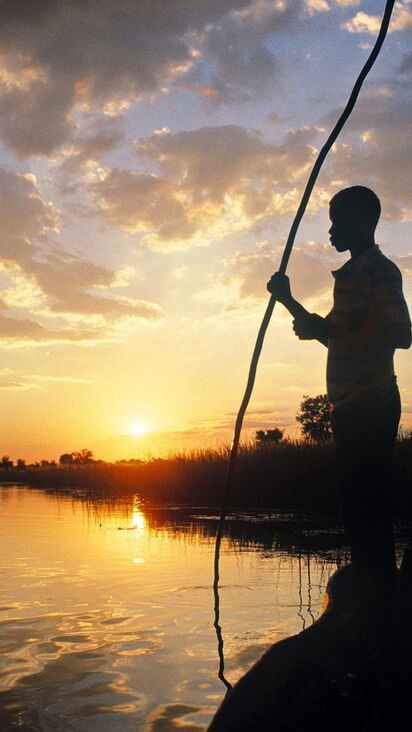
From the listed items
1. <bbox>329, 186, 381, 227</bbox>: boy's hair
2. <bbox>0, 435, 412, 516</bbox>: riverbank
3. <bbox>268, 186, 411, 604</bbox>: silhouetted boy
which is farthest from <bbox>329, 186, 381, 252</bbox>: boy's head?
<bbox>0, 435, 412, 516</bbox>: riverbank


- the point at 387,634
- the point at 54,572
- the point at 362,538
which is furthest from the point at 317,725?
the point at 54,572

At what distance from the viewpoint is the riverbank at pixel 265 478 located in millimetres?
14406

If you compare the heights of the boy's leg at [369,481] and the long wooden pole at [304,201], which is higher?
the long wooden pole at [304,201]

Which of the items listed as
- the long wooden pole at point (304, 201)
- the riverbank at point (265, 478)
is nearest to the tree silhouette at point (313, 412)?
the riverbank at point (265, 478)

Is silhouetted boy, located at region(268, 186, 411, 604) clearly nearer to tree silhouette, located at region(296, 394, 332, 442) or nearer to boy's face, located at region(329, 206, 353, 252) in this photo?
boy's face, located at region(329, 206, 353, 252)

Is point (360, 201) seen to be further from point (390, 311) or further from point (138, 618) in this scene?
point (138, 618)

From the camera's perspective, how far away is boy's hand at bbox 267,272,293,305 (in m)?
3.83

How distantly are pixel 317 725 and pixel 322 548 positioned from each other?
6531 millimetres

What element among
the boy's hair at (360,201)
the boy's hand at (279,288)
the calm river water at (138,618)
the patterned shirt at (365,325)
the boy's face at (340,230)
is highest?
the boy's hair at (360,201)

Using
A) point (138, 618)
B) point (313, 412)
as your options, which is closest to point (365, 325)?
point (138, 618)

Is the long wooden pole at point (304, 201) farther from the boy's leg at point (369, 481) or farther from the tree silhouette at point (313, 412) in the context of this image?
the tree silhouette at point (313, 412)

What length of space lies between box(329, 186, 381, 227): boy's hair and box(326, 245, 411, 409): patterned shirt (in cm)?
24

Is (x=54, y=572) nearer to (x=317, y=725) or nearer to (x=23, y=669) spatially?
(x=23, y=669)

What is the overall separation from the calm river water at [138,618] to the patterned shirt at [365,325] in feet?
5.53
